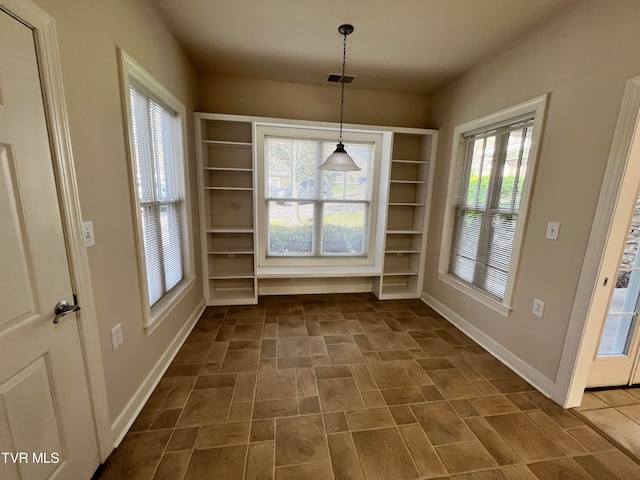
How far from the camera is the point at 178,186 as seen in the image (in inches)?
102

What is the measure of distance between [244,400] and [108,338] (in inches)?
37.9

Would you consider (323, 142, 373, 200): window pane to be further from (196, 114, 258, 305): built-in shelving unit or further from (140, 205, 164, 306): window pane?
(140, 205, 164, 306): window pane

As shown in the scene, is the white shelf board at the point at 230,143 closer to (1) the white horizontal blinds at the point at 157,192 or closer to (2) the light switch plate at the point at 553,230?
(1) the white horizontal blinds at the point at 157,192

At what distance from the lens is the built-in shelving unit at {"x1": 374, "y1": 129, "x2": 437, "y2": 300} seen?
355 cm

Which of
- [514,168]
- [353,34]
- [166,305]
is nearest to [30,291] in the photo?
[166,305]

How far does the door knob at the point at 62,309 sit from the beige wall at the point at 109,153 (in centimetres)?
19

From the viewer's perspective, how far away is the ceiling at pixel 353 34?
6.34ft

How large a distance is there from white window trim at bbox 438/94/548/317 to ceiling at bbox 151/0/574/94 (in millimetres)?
612

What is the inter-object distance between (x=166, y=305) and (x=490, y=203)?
3182mm

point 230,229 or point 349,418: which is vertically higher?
point 230,229

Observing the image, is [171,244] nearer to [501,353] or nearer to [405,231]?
[405,231]

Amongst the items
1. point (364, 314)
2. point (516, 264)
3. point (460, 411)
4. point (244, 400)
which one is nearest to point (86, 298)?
Result: point (244, 400)

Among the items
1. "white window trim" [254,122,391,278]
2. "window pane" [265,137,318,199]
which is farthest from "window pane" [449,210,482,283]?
"window pane" [265,137,318,199]

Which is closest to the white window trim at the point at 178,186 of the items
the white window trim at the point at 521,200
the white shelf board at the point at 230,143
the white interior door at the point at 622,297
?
the white shelf board at the point at 230,143
